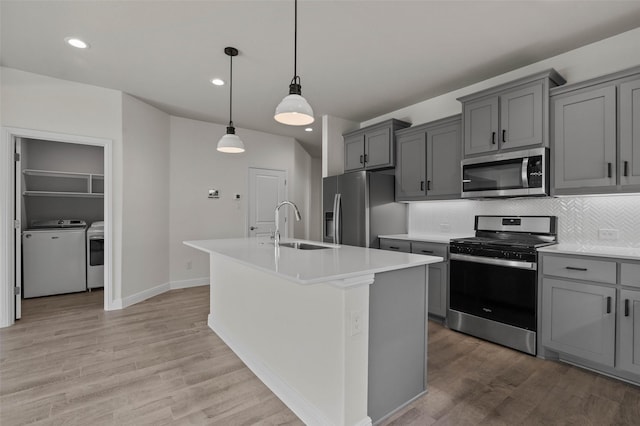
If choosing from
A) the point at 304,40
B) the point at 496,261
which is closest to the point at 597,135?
the point at 496,261

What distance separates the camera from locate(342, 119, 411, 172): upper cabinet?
13.0ft

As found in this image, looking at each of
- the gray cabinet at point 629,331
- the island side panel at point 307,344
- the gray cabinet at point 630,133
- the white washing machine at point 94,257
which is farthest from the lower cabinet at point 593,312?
the white washing machine at point 94,257

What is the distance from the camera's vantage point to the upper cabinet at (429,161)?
132 inches

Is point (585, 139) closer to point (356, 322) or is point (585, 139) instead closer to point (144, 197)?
point (356, 322)

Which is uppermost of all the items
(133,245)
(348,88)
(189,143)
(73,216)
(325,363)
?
(348,88)

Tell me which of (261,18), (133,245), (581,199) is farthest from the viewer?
(133,245)

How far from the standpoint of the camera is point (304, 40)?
2.61 meters

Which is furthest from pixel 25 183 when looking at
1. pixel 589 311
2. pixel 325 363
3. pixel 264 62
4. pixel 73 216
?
pixel 589 311

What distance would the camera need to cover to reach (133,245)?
3961 millimetres

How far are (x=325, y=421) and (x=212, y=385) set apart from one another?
0.90m

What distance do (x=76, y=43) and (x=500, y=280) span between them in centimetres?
420

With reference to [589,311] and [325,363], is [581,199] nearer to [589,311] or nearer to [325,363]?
[589,311]

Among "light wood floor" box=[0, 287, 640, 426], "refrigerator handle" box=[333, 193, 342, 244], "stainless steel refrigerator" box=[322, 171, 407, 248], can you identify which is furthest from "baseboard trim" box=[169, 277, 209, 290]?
"refrigerator handle" box=[333, 193, 342, 244]

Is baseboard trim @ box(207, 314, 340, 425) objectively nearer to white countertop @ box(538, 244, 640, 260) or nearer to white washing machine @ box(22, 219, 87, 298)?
white countertop @ box(538, 244, 640, 260)
